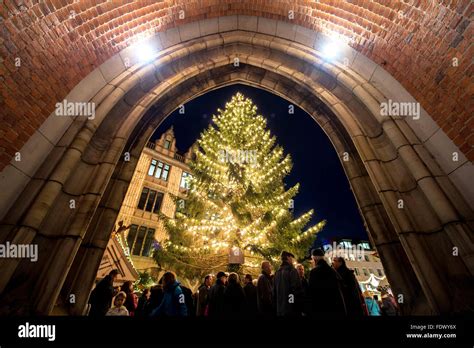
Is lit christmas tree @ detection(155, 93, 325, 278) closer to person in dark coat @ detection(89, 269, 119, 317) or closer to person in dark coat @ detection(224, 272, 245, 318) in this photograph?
person in dark coat @ detection(224, 272, 245, 318)

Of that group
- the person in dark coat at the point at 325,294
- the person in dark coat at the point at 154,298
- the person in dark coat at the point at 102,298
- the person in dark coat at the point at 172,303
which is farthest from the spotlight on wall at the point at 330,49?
the person in dark coat at the point at 102,298

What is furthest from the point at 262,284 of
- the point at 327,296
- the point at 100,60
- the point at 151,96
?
the point at 100,60

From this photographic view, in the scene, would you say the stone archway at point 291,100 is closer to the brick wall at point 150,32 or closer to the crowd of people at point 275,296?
the brick wall at point 150,32

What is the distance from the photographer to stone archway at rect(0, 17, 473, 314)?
2.91 meters

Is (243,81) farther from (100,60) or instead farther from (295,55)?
(100,60)

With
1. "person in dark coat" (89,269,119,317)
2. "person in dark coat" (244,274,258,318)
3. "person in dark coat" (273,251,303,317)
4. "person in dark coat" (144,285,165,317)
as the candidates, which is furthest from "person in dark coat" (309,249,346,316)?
"person in dark coat" (89,269,119,317)

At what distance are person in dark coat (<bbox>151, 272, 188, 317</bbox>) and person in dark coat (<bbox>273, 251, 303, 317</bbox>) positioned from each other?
147 centimetres

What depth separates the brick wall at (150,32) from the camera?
3.00 m

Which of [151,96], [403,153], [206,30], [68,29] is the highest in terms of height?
[206,30]

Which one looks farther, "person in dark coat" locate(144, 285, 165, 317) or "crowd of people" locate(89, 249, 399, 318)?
"person in dark coat" locate(144, 285, 165, 317)

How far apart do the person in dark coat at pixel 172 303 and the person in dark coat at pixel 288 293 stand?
57.7 inches

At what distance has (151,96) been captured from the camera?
5090 millimetres

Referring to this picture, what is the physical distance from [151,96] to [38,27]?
84.2 inches

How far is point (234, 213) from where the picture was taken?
25.9 feet
